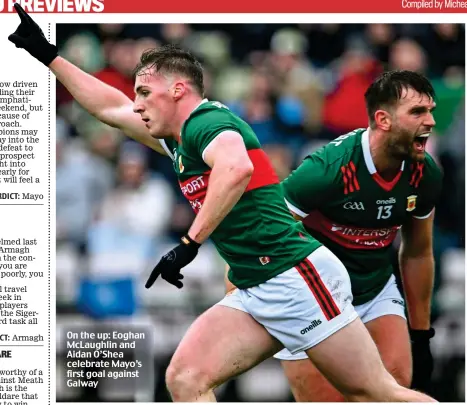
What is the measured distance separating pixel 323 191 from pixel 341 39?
2908mm

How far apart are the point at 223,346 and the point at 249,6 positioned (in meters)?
1.85

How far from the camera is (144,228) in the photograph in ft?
19.6

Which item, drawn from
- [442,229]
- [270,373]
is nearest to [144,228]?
[270,373]

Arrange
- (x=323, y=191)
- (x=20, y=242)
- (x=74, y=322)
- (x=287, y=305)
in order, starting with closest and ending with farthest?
(x=287, y=305), (x=323, y=191), (x=20, y=242), (x=74, y=322)

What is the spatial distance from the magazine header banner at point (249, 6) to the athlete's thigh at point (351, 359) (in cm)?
177

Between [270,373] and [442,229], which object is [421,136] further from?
[270,373]

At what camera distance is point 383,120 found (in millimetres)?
4332

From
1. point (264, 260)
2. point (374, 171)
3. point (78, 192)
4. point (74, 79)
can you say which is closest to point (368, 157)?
point (374, 171)

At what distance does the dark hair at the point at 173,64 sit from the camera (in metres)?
4.05

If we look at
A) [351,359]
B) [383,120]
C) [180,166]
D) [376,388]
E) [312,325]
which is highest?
[383,120]

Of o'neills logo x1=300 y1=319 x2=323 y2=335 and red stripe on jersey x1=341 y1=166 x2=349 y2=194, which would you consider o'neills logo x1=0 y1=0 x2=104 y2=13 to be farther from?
o'neills logo x1=300 y1=319 x2=323 y2=335

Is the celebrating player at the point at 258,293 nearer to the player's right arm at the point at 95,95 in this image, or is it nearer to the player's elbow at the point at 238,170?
the player's elbow at the point at 238,170

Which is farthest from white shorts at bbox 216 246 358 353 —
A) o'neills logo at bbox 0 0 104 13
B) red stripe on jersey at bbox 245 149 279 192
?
o'neills logo at bbox 0 0 104 13

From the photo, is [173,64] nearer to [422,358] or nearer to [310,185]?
[310,185]
